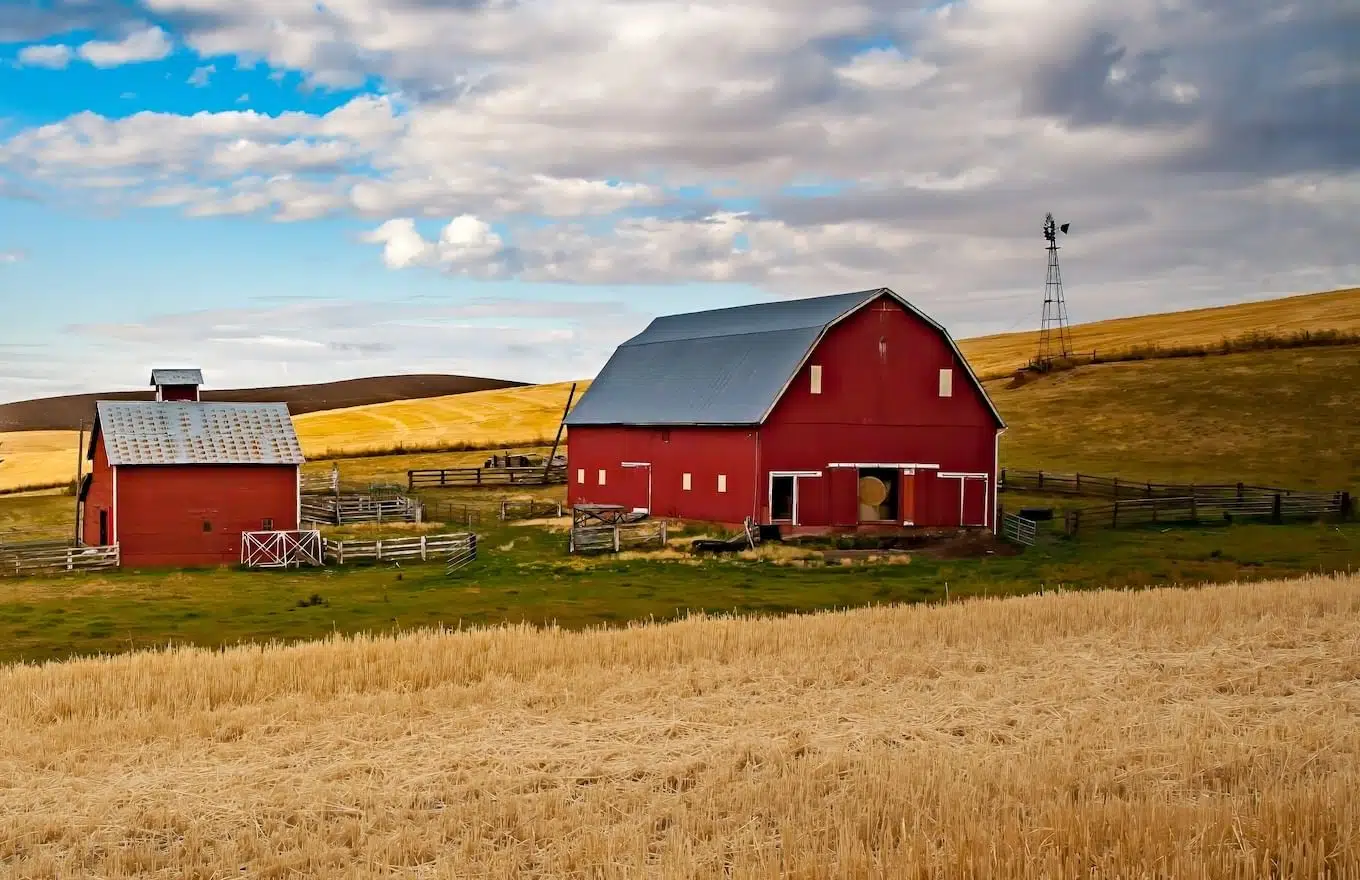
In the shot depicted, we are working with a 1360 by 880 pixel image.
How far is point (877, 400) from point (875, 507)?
3.43 metres

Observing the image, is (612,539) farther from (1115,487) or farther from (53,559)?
(1115,487)

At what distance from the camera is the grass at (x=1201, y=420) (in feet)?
189

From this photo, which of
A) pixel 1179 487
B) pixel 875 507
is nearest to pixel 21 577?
pixel 875 507

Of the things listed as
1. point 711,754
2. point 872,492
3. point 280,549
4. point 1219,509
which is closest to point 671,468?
point 872,492

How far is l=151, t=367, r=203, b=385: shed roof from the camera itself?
43897 millimetres

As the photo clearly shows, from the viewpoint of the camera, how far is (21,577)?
3469 centimetres

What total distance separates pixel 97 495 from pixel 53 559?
627 centimetres

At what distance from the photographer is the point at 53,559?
36406 mm

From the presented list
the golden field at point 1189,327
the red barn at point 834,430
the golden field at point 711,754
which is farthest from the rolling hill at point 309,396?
the golden field at point 711,754

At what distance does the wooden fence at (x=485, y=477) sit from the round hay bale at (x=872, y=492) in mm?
24619

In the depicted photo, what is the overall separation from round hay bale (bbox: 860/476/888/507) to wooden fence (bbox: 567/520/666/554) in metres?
7.14

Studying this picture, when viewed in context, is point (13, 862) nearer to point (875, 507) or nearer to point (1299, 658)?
point (1299, 658)

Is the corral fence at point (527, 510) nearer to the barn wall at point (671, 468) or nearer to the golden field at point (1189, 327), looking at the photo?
the barn wall at point (671, 468)

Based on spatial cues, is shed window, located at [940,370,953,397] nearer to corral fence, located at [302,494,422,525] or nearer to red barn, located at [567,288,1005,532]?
red barn, located at [567,288,1005,532]
